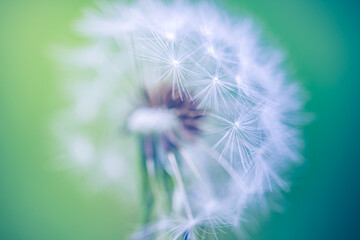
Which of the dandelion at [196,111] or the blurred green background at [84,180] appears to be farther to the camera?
the blurred green background at [84,180]

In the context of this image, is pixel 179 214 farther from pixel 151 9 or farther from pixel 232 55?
pixel 151 9

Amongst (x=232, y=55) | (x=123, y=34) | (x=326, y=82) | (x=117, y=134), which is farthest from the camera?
(x=326, y=82)

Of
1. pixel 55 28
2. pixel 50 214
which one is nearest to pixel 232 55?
pixel 55 28

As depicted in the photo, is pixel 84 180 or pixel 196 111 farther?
pixel 84 180

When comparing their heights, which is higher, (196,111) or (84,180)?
(84,180)
